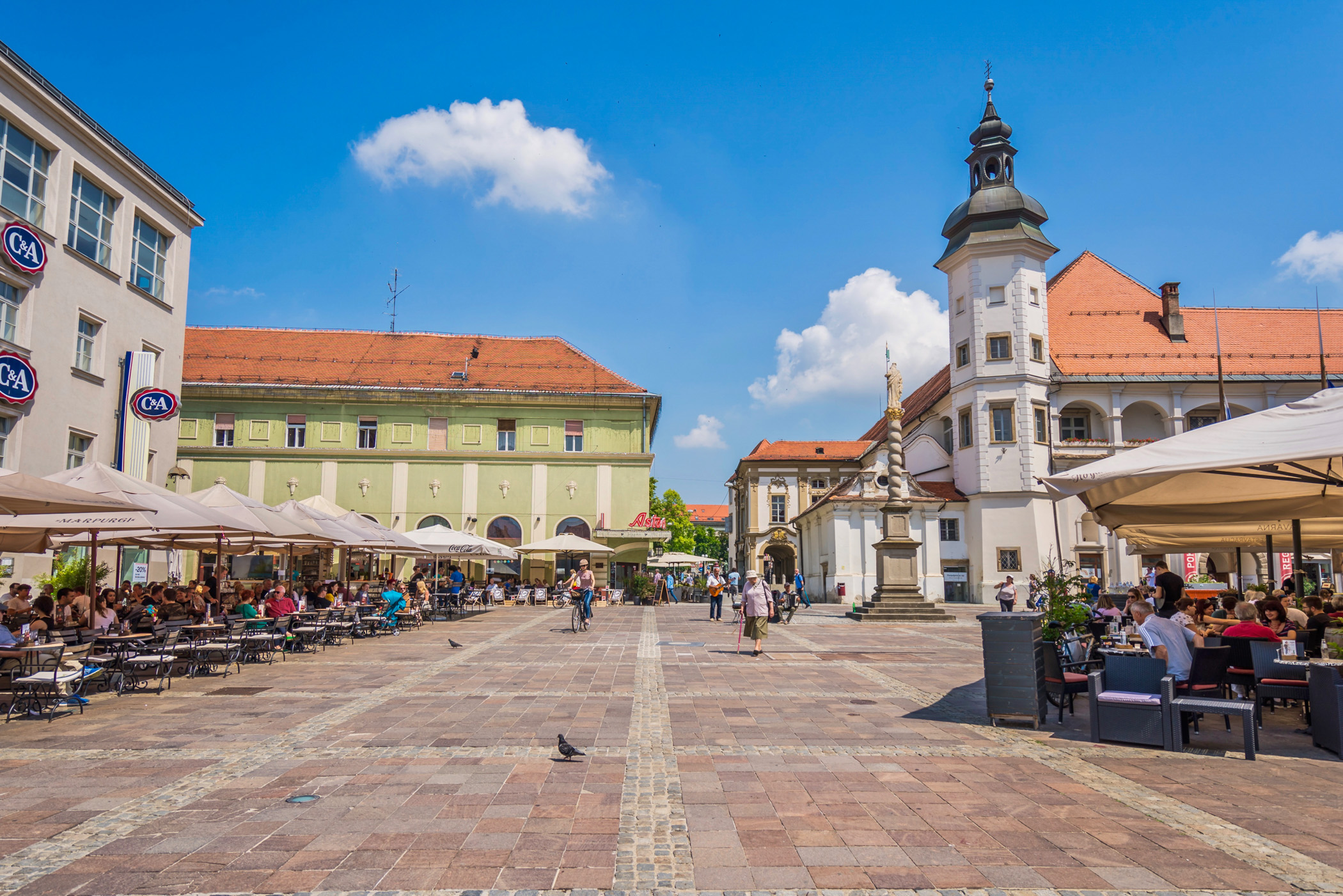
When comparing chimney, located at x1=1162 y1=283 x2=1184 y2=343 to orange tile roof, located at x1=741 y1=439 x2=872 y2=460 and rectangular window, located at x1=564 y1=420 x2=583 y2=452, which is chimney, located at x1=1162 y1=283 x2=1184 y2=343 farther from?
rectangular window, located at x1=564 y1=420 x2=583 y2=452

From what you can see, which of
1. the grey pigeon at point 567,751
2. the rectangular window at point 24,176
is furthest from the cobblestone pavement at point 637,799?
the rectangular window at point 24,176

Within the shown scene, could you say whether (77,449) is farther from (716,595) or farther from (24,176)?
(716,595)

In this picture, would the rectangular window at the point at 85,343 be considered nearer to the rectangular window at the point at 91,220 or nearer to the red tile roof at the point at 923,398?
the rectangular window at the point at 91,220

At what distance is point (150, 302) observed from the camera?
26.7m

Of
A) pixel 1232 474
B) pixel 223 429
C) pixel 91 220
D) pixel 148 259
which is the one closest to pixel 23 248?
pixel 91 220

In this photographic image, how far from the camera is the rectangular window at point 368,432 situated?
137 ft

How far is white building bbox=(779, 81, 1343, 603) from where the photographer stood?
40.8m

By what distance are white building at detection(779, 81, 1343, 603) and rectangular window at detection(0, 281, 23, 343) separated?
110ft

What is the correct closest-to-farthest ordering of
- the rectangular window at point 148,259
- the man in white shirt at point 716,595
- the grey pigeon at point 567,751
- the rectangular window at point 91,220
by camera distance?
the grey pigeon at point 567,751 < the rectangular window at point 91,220 < the rectangular window at point 148,259 < the man in white shirt at point 716,595

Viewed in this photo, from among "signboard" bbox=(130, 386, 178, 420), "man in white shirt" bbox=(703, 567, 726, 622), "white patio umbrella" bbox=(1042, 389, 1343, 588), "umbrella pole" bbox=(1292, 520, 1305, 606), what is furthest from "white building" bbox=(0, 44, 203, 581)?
"umbrella pole" bbox=(1292, 520, 1305, 606)

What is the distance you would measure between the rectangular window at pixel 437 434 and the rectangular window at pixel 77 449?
18110 mm

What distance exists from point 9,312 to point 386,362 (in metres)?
22.7

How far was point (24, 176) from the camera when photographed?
21406 millimetres

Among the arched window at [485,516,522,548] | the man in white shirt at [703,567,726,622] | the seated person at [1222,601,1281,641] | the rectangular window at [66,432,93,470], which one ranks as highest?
the rectangular window at [66,432,93,470]
